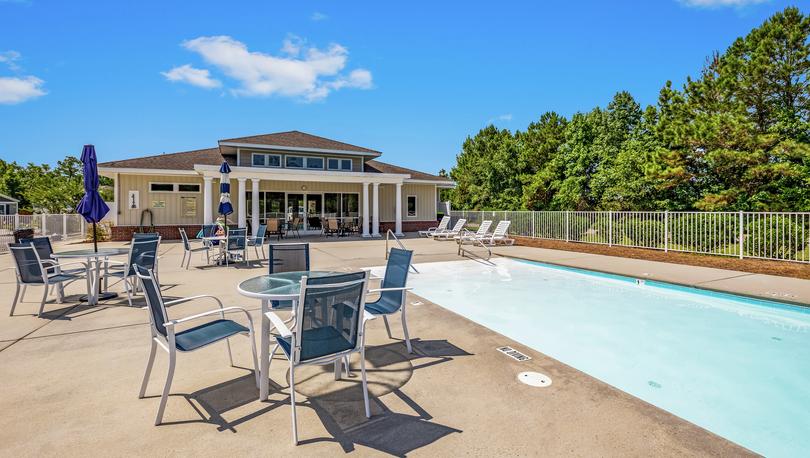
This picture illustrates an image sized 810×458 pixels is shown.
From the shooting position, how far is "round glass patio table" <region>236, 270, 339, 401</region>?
9.23 ft

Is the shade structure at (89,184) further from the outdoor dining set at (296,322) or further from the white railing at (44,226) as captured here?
the white railing at (44,226)

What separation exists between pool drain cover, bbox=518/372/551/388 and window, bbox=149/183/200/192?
64.6ft

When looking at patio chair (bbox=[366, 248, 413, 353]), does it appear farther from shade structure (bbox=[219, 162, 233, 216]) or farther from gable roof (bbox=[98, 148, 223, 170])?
gable roof (bbox=[98, 148, 223, 170])

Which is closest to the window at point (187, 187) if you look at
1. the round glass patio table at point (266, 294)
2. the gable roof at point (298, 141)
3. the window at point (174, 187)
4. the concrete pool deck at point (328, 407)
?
the window at point (174, 187)

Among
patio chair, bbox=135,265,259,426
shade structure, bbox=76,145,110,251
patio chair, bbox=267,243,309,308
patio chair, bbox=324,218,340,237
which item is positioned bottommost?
patio chair, bbox=135,265,259,426

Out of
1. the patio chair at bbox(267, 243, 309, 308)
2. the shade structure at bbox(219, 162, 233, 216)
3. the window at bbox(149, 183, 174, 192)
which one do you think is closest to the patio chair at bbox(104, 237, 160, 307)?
the patio chair at bbox(267, 243, 309, 308)

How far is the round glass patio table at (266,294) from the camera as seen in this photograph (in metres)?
2.81

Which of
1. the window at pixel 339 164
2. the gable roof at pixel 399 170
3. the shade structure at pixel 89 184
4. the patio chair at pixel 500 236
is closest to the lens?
the shade structure at pixel 89 184

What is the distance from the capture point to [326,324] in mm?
2629

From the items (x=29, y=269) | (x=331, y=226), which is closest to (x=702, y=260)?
(x=29, y=269)

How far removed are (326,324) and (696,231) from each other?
12333 millimetres

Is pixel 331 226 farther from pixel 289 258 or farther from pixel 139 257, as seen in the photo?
pixel 289 258

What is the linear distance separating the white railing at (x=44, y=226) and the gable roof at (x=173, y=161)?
3.58 meters

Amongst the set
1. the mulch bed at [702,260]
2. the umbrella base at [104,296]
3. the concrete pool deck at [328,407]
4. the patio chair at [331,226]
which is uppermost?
the patio chair at [331,226]
